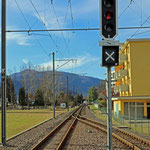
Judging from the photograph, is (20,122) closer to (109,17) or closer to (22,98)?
(109,17)

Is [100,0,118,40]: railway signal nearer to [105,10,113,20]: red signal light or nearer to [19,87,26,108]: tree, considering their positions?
[105,10,113,20]: red signal light

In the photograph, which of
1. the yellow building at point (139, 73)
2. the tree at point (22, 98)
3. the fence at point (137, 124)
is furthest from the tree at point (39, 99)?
the fence at point (137, 124)

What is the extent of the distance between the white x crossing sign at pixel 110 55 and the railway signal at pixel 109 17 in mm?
256

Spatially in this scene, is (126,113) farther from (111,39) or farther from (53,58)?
(111,39)

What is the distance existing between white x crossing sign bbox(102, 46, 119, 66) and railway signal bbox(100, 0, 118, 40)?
256 mm

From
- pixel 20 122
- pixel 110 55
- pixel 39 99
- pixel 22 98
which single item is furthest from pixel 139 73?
pixel 22 98

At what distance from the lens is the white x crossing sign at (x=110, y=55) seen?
6.62m

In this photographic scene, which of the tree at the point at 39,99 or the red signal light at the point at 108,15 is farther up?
the red signal light at the point at 108,15

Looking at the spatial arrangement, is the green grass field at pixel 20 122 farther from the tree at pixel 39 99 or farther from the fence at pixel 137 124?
the tree at pixel 39 99

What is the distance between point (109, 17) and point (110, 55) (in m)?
0.88

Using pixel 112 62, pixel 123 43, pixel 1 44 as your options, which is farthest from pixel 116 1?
pixel 123 43

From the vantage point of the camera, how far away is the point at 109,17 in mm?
6645

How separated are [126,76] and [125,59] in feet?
9.85

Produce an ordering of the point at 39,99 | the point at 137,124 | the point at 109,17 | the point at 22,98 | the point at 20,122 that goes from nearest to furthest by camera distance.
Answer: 1. the point at 109,17
2. the point at 20,122
3. the point at 137,124
4. the point at 22,98
5. the point at 39,99
